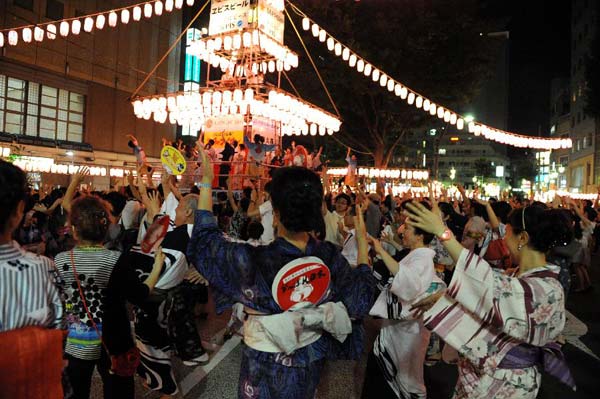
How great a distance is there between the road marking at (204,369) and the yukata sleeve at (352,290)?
2.65 meters

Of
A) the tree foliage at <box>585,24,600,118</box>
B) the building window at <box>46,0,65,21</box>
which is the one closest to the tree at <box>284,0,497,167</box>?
the tree foliage at <box>585,24,600,118</box>

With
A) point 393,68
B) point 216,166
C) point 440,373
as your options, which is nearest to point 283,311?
point 440,373

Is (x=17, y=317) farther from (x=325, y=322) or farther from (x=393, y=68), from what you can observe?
(x=393, y=68)

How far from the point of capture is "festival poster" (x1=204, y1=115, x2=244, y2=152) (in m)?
16.1

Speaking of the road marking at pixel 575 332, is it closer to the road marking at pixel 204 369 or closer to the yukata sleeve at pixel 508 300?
the yukata sleeve at pixel 508 300

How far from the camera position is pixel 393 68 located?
19.4m

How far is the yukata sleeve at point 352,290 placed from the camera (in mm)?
2268

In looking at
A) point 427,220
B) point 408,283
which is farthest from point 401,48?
point 427,220

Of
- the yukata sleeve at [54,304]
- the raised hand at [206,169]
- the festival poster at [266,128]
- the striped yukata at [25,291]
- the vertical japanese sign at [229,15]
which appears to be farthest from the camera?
the festival poster at [266,128]

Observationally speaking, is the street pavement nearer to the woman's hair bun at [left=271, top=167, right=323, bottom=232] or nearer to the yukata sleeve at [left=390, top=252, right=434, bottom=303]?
the yukata sleeve at [left=390, top=252, right=434, bottom=303]

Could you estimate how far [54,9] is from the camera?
2066cm

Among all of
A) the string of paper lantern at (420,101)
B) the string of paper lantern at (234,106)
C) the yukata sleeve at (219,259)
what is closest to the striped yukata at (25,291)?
the yukata sleeve at (219,259)

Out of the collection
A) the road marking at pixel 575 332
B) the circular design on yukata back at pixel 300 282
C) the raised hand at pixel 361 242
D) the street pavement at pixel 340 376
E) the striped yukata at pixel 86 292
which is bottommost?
the street pavement at pixel 340 376

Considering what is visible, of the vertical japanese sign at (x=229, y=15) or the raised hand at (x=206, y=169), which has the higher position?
the vertical japanese sign at (x=229, y=15)
